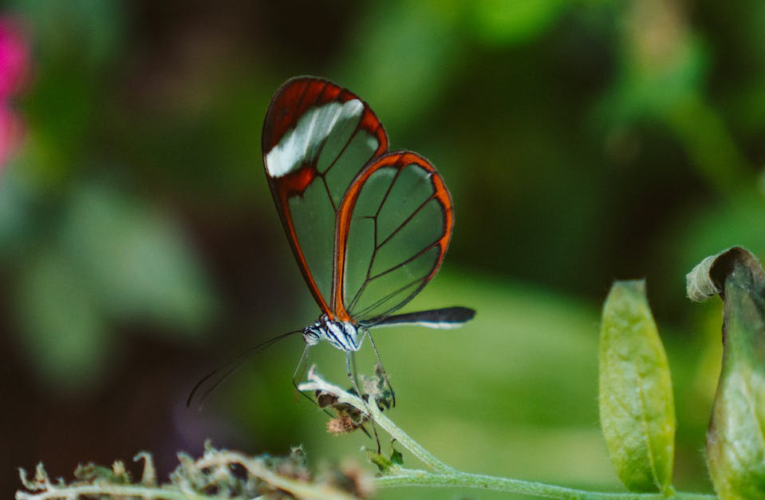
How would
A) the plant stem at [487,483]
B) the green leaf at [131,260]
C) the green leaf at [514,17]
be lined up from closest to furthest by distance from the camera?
1. the plant stem at [487,483]
2. the green leaf at [514,17]
3. the green leaf at [131,260]

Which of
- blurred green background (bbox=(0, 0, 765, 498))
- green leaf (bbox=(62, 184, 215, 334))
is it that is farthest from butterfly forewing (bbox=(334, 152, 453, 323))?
green leaf (bbox=(62, 184, 215, 334))

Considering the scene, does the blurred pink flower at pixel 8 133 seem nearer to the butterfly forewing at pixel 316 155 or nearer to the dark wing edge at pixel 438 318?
the butterfly forewing at pixel 316 155

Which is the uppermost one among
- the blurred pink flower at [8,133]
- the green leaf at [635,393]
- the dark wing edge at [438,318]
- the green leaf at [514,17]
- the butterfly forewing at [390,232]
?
the green leaf at [514,17]

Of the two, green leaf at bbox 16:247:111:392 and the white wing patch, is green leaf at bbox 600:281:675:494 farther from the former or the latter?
green leaf at bbox 16:247:111:392

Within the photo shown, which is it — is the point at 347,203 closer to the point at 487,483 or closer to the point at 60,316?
the point at 487,483

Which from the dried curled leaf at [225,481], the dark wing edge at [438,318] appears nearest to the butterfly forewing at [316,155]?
the dark wing edge at [438,318]

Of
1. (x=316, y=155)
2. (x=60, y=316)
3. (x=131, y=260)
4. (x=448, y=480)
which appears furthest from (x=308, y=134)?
(x=60, y=316)

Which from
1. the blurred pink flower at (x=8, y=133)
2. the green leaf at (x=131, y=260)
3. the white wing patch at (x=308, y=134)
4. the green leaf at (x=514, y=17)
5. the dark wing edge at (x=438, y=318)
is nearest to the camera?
the dark wing edge at (x=438, y=318)
